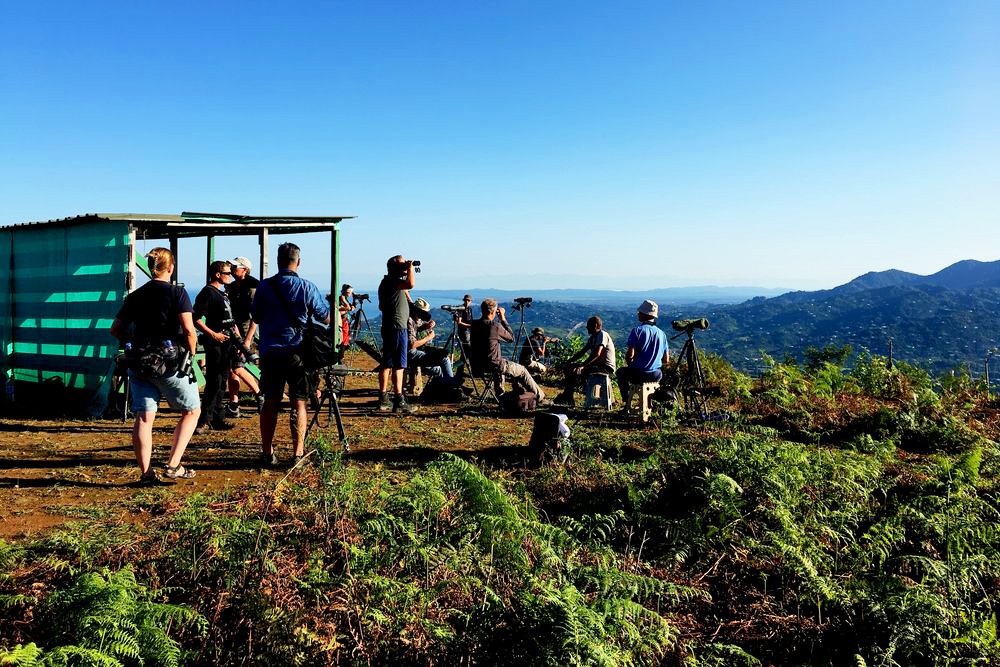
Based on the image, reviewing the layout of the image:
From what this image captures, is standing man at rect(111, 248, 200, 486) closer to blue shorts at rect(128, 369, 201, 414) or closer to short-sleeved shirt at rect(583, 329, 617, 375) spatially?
blue shorts at rect(128, 369, 201, 414)

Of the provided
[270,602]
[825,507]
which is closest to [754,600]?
[825,507]

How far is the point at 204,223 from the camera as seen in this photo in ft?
30.9

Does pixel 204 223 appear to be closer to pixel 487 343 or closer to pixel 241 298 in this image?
pixel 241 298

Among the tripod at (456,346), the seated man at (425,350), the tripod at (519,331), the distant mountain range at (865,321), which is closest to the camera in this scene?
the tripod at (456,346)

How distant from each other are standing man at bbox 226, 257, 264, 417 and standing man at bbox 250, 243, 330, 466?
2213 millimetres

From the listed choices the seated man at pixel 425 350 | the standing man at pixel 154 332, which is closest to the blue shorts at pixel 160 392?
the standing man at pixel 154 332

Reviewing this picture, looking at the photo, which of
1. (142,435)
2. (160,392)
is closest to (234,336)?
(160,392)

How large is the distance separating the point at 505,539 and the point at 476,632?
2.89 ft

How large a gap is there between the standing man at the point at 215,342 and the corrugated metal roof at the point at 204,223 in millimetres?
1518

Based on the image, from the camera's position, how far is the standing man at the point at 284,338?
5.78 m

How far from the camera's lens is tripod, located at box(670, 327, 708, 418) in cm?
887

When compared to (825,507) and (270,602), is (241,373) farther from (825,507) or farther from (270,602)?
(825,507)

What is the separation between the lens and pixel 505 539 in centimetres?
378

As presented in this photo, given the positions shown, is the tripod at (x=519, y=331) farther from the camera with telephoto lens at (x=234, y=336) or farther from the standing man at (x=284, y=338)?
the standing man at (x=284, y=338)
